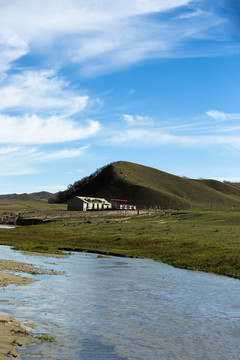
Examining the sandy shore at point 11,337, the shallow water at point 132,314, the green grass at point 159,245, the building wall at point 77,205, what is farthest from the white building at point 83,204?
the sandy shore at point 11,337

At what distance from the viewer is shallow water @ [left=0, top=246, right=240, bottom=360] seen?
48.5 ft

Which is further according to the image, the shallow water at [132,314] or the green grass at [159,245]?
the green grass at [159,245]

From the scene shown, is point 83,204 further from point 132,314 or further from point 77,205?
point 132,314

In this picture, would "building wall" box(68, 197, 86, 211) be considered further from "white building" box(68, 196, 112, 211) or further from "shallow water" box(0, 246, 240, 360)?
"shallow water" box(0, 246, 240, 360)

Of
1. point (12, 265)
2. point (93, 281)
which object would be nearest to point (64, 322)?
point (93, 281)

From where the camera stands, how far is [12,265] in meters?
34.6

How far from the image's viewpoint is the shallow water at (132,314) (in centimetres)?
1480

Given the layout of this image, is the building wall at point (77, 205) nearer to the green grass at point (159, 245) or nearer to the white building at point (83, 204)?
the white building at point (83, 204)

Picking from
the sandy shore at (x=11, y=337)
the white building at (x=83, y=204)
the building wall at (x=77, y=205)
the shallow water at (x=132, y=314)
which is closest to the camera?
the sandy shore at (x=11, y=337)

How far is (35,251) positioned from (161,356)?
121ft

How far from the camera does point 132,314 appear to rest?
19.9 meters

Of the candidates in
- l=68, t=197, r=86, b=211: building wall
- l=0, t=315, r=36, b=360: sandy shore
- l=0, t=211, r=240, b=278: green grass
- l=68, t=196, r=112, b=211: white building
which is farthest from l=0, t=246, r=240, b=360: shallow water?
l=68, t=196, r=112, b=211: white building

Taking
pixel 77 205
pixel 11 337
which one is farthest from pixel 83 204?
pixel 11 337

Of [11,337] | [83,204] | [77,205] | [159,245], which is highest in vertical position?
[83,204]
